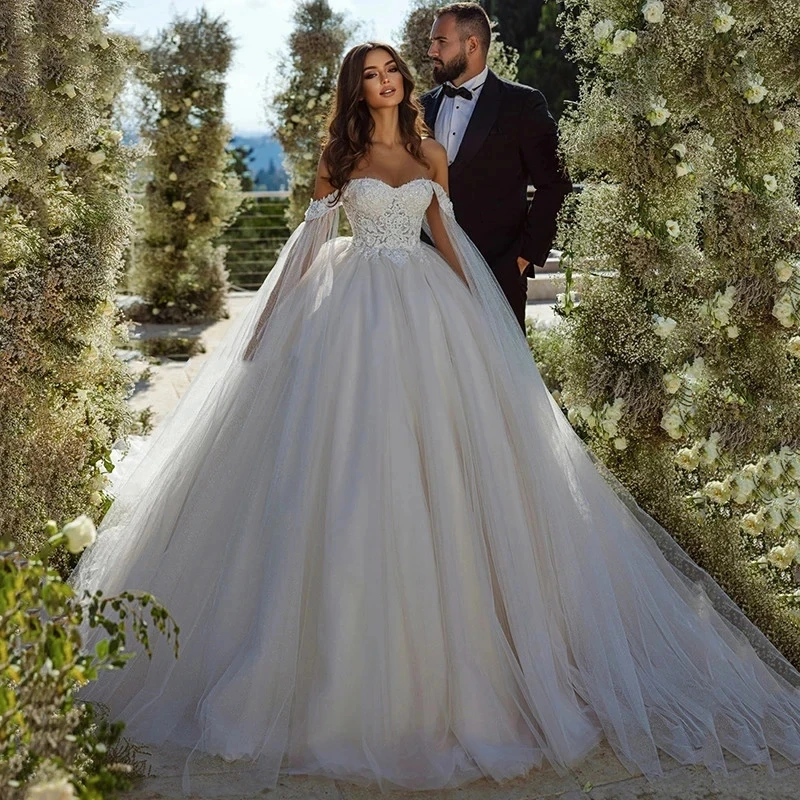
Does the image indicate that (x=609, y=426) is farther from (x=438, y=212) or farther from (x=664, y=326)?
(x=438, y=212)

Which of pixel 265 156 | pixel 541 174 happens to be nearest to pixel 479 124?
pixel 541 174

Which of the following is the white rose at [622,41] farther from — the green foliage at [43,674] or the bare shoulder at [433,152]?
the green foliage at [43,674]

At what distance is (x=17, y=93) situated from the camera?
3.31 metres

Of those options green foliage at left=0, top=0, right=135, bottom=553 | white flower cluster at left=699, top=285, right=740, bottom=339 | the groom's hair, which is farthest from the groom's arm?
green foliage at left=0, top=0, right=135, bottom=553

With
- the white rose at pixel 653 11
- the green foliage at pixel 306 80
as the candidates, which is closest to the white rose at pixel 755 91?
the white rose at pixel 653 11

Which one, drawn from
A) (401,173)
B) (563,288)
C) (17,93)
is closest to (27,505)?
(17,93)

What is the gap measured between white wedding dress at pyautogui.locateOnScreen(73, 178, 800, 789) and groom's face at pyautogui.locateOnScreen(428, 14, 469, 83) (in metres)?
1.15

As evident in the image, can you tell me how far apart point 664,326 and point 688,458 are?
0.46 metres

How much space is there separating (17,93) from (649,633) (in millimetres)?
2508

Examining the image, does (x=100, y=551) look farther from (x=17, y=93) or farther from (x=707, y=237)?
(x=707, y=237)

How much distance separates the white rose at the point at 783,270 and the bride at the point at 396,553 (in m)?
0.81

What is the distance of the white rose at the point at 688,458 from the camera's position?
11.7ft

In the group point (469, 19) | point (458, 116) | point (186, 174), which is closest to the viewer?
point (469, 19)

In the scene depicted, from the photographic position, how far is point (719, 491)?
3521 mm
